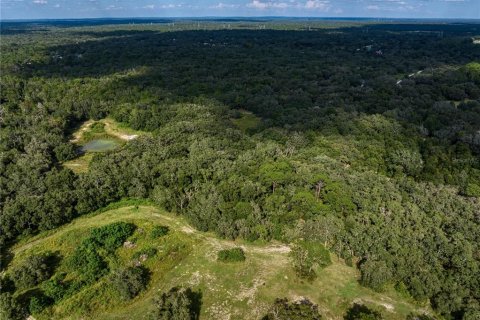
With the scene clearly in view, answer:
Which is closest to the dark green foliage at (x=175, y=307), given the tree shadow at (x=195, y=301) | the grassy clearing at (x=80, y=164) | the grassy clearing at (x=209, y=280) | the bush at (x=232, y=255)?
the tree shadow at (x=195, y=301)

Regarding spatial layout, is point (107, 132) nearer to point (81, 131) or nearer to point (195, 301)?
point (81, 131)

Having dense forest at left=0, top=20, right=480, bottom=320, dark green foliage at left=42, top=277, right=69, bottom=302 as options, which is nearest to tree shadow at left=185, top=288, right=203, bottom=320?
dense forest at left=0, top=20, right=480, bottom=320

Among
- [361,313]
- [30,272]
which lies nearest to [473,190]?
[361,313]

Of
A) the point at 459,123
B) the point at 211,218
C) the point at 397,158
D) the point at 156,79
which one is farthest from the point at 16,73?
the point at 459,123

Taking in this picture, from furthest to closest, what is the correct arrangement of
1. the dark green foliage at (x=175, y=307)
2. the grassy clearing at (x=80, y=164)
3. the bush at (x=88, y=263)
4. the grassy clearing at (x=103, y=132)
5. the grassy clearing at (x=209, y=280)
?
the grassy clearing at (x=103, y=132) < the grassy clearing at (x=80, y=164) < the bush at (x=88, y=263) < the grassy clearing at (x=209, y=280) < the dark green foliage at (x=175, y=307)

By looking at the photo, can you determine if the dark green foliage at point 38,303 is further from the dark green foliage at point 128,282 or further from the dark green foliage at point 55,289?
the dark green foliage at point 128,282

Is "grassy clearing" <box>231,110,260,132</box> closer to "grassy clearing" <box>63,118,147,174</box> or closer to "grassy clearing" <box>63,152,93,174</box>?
"grassy clearing" <box>63,118,147,174</box>
